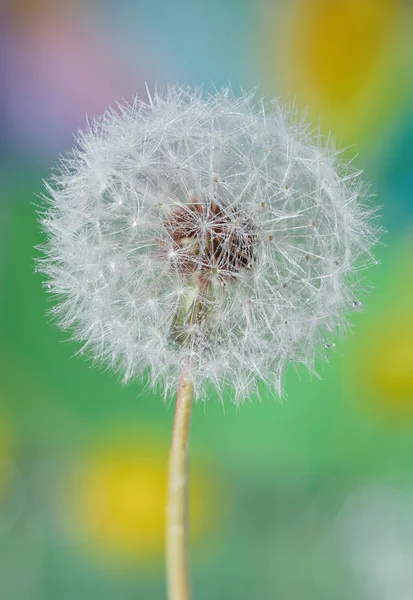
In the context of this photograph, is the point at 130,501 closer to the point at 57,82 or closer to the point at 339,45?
the point at 57,82

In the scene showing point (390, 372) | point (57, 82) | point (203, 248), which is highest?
point (57, 82)

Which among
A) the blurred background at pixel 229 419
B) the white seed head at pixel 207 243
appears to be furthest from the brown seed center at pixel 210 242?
the blurred background at pixel 229 419

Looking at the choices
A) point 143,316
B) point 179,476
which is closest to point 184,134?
point 143,316

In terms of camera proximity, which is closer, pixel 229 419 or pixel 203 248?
pixel 203 248

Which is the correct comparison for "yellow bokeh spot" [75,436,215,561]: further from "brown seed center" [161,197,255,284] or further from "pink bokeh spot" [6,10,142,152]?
"brown seed center" [161,197,255,284]

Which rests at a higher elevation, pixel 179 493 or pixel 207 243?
pixel 207 243

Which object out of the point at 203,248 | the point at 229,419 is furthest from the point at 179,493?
the point at 229,419

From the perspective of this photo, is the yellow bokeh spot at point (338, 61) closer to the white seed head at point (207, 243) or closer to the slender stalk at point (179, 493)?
the white seed head at point (207, 243)
